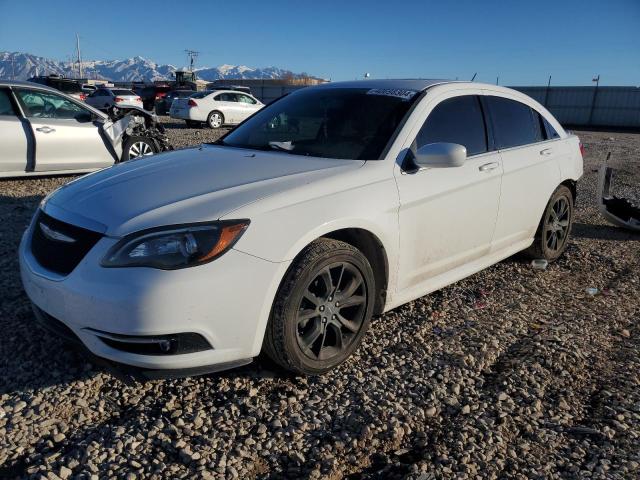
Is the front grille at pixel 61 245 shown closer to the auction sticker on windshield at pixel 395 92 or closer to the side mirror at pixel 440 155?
the side mirror at pixel 440 155

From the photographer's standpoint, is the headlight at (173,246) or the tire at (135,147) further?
the tire at (135,147)

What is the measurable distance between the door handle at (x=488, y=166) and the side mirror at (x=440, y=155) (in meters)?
0.67

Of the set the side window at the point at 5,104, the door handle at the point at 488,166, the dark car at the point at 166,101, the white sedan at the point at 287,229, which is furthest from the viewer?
the dark car at the point at 166,101

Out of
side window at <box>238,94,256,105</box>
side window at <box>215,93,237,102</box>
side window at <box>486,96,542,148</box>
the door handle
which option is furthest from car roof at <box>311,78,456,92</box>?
side window at <box>238,94,256,105</box>

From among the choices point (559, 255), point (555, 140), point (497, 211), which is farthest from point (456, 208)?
point (559, 255)

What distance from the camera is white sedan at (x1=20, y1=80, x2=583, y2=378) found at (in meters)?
2.35

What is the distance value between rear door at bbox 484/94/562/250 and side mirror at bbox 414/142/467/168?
0.99 metres

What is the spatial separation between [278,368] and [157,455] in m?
0.85

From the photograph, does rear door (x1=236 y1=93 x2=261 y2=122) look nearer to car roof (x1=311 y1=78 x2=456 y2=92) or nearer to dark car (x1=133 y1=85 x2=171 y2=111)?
dark car (x1=133 y1=85 x2=171 y2=111)

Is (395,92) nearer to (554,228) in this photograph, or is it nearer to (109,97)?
(554,228)

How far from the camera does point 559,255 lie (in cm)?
522

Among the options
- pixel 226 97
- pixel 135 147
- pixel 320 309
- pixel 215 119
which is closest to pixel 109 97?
pixel 226 97

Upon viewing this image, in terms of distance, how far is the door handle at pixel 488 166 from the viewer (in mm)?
3725

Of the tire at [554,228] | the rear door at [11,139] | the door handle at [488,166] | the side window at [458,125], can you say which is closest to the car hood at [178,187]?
the side window at [458,125]
